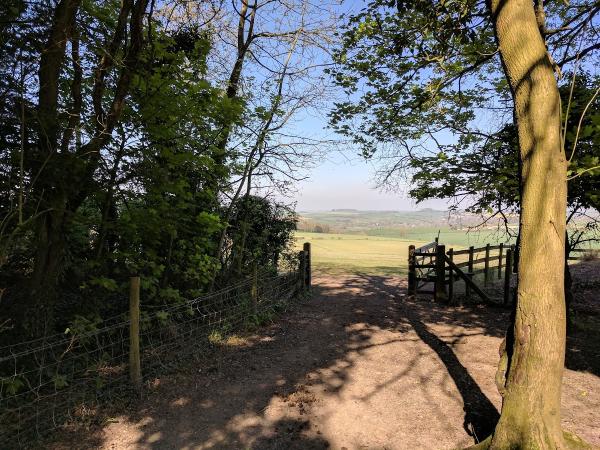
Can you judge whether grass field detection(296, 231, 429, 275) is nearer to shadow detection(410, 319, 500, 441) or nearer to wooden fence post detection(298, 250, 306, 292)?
wooden fence post detection(298, 250, 306, 292)

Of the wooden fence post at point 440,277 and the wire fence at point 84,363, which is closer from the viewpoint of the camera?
the wire fence at point 84,363

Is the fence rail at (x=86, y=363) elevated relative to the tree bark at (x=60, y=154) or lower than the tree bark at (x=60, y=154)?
lower

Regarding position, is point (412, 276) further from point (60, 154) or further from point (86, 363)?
point (60, 154)

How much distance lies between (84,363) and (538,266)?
5.52 metres

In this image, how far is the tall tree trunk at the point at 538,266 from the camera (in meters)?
3.19

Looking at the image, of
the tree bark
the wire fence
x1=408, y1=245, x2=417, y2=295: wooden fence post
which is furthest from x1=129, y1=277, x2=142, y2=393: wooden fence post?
x1=408, y1=245, x2=417, y2=295: wooden fence post

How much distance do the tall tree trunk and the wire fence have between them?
14.1ft

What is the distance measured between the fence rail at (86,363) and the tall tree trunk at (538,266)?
170 inches

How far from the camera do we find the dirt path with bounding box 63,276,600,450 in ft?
13.7

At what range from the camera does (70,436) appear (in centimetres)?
414

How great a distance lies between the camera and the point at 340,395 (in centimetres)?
512

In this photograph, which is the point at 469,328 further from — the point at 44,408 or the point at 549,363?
the point at 44,408

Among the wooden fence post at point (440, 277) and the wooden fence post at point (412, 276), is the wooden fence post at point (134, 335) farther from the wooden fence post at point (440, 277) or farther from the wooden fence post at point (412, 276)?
the wooden fence post at point (412, 276)

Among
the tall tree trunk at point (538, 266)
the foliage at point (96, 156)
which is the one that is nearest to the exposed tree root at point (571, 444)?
the tall tree trunk at point (538, 266)
